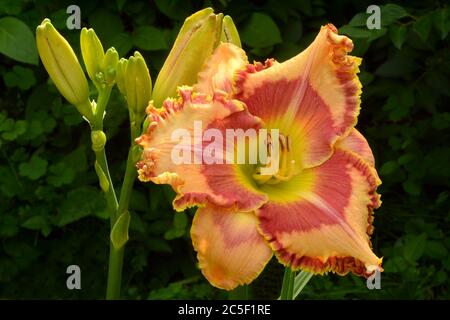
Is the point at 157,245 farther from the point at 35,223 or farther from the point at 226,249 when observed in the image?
the point at 226,249

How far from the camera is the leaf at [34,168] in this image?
1.47m

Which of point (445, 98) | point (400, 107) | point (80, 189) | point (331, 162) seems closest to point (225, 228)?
point (331, 162)

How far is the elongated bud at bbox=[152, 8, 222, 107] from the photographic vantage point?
0.78 metres

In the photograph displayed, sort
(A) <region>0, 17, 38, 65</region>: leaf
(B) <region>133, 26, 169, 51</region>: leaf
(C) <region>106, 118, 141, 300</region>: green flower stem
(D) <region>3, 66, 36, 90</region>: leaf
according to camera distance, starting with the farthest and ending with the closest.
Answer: (D) <region>3, 66, 36, 90</region>: leaf
(B) <region>133, 26, 169, 51</region>: leaf
(A) <region>0, 17, 38, 65</region>: leaf
(C) <region>106, 118, 141, 300</region>: green flower stem

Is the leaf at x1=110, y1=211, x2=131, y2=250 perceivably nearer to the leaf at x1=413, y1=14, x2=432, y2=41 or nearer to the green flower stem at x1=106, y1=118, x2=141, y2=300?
the green flower stem at x1=106, y1=118, x2=141, y2=300

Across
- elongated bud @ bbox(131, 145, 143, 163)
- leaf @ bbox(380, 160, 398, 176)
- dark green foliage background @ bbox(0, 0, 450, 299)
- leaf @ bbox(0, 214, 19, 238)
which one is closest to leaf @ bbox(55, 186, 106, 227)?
dark green foliage background @ bbox(0, 0, 450, 299)

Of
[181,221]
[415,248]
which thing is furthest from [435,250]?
[181,221]

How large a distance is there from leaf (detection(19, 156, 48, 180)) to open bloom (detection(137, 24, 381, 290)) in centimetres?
79

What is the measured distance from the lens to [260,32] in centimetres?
145

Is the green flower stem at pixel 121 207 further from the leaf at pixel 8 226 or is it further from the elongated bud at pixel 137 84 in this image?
the leaf at pixel 8 226

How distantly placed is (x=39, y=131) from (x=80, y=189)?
0.15 m

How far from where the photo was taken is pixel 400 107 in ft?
5.18

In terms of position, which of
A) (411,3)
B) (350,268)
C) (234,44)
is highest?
(411,3)

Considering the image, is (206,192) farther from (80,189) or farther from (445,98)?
(445,98)
